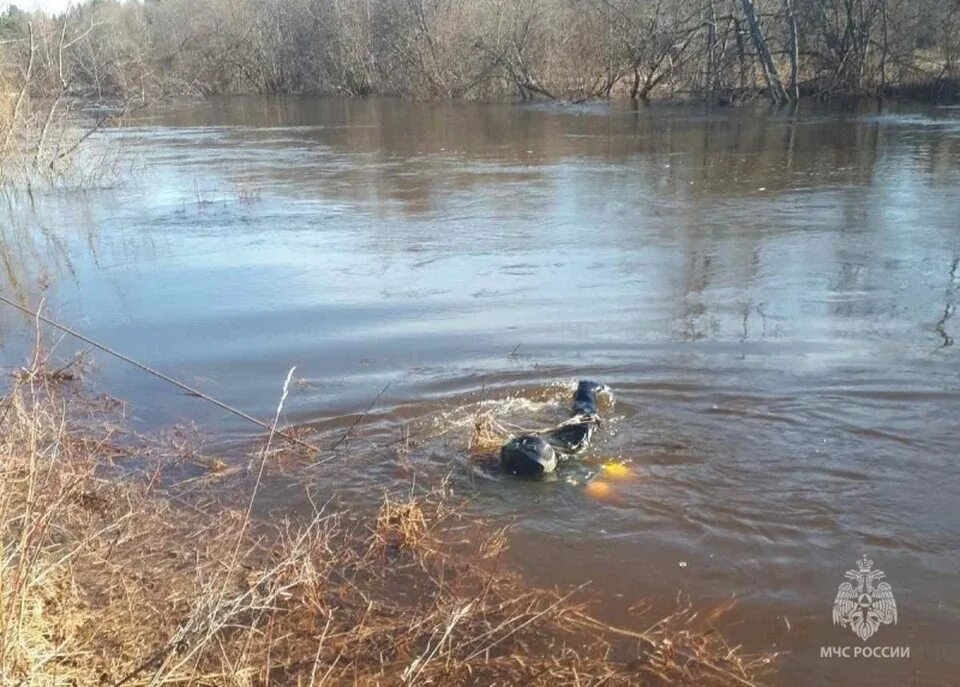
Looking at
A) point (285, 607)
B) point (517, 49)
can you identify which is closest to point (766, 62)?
point (517, 49)

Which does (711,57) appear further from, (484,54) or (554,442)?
(554,442)

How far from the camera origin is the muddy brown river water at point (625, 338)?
15.9ft

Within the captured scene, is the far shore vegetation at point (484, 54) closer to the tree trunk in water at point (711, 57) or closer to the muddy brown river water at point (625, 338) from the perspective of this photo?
the tree trunk in water at point (711, 57)

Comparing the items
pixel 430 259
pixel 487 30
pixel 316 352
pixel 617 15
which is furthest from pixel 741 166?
pixel 487 30

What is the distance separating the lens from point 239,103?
44406 mm

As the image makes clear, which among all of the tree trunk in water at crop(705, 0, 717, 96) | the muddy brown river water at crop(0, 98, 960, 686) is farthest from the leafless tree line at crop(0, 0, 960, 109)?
the muddy brown river water at crop(0, 98, 960, 686)

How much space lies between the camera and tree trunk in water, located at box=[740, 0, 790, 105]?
3114cm

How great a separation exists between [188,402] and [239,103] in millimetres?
40579

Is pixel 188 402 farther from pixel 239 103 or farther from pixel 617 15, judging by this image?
pixel 239 103

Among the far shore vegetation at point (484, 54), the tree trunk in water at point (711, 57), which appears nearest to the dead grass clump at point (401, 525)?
the far shore vegetation at point (484, 54)

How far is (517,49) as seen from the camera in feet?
130

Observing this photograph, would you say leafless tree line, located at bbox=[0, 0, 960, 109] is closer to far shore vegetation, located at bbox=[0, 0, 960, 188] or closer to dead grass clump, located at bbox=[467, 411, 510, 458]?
far shore vegetation, located at bbox=[0, 0, 960, 188]

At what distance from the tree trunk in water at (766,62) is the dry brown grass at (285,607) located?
30185 mm

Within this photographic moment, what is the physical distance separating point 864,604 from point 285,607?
2.92 m
